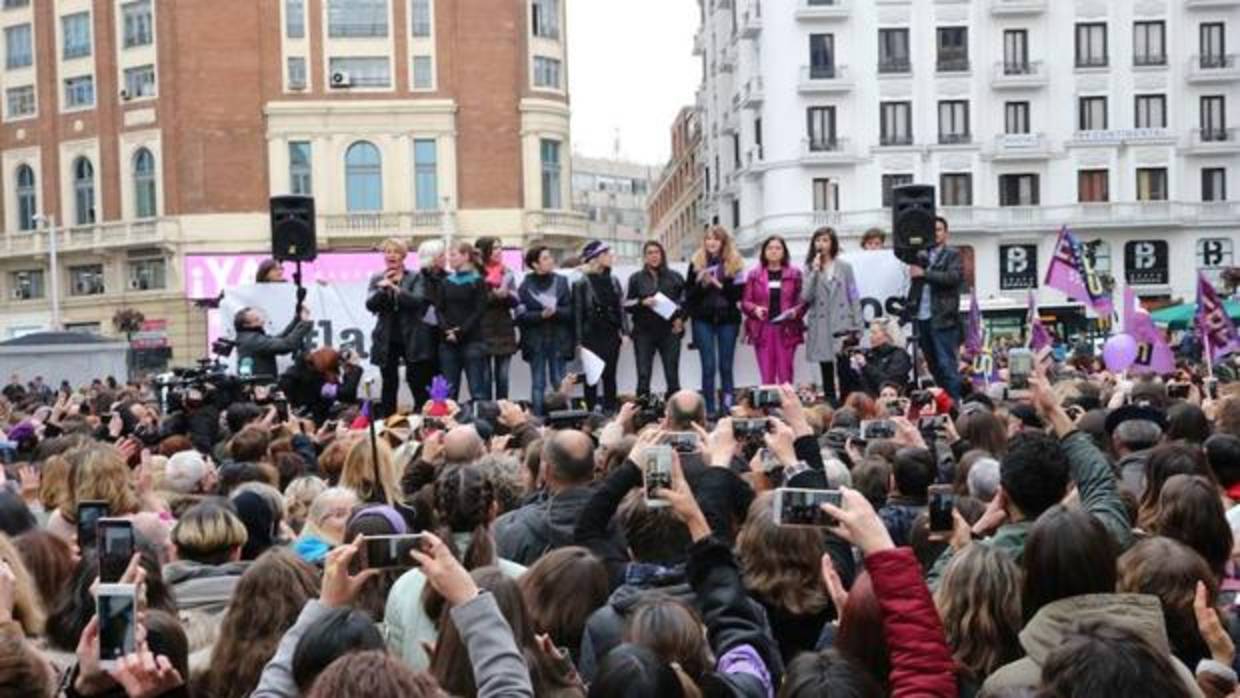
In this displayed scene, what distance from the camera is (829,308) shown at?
14531 millimetres

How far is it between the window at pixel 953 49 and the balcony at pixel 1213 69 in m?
8.75

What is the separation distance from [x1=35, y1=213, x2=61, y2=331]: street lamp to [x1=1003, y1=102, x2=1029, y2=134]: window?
36.6 m

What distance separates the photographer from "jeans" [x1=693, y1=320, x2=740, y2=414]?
14.9 metres

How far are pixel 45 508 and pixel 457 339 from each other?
658cm

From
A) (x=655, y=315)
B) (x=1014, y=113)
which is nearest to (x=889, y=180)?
(x=1014, y=113)

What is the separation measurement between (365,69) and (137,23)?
369 inches

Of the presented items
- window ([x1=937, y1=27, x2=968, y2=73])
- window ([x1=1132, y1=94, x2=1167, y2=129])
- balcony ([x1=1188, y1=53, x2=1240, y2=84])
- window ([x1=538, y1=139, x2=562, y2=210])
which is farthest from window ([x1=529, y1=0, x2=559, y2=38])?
balcony ([x1=1188, y1=53, x2=1240, y2=84])

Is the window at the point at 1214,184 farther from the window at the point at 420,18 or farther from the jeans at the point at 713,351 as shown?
the jeans at the point at 713,351

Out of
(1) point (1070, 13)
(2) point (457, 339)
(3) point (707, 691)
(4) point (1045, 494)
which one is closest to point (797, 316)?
(2) point (457, 339)

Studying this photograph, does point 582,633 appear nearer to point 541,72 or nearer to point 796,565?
point 796,565

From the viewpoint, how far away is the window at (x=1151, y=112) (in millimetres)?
61562

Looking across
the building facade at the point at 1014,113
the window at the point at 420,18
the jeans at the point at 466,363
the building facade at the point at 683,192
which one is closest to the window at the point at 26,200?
the window at the point at 420,18

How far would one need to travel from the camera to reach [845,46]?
61.8 meters

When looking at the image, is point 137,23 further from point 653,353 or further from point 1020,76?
point 653,353
